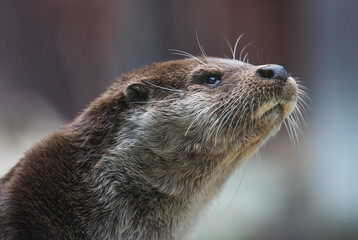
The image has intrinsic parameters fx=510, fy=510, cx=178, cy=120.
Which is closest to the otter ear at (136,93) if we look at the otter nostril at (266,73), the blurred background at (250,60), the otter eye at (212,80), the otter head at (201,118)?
the otter head at (201,118)

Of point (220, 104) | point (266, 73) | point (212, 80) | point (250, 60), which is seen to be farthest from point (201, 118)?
point (250, 60)

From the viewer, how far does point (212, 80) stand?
2406mm

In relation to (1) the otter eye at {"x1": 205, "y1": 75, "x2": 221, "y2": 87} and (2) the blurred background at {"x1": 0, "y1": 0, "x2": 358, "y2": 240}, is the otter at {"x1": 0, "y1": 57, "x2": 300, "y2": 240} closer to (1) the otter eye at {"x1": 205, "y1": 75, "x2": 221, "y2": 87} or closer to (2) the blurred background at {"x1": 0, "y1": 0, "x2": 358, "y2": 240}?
(1) the otter eye at {"x1": 205, "y1": 75, "x2": 221, "y2": 87}

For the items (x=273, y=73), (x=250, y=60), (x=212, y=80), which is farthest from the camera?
(x=250, y=60)

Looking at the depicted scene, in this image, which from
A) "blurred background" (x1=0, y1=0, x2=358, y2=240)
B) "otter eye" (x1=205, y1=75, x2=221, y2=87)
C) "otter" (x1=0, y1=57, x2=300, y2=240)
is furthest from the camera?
"blurred background" (x1=0, y1=0, x2=358, y2=240)

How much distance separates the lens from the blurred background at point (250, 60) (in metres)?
5.28

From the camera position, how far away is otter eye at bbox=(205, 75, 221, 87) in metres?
2.39

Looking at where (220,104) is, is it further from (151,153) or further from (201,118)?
(151,153)

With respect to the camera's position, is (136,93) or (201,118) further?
(136,93)

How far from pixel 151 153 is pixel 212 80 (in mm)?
448

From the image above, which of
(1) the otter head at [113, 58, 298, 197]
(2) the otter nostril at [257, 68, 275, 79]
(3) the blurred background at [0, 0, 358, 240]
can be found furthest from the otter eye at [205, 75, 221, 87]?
(3) the blurred background at [0, 0, 358, 240]

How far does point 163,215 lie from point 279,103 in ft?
2.39

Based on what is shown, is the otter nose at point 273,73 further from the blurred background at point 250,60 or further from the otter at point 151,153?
the blurred background at point 250,60

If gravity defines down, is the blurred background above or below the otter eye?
below
